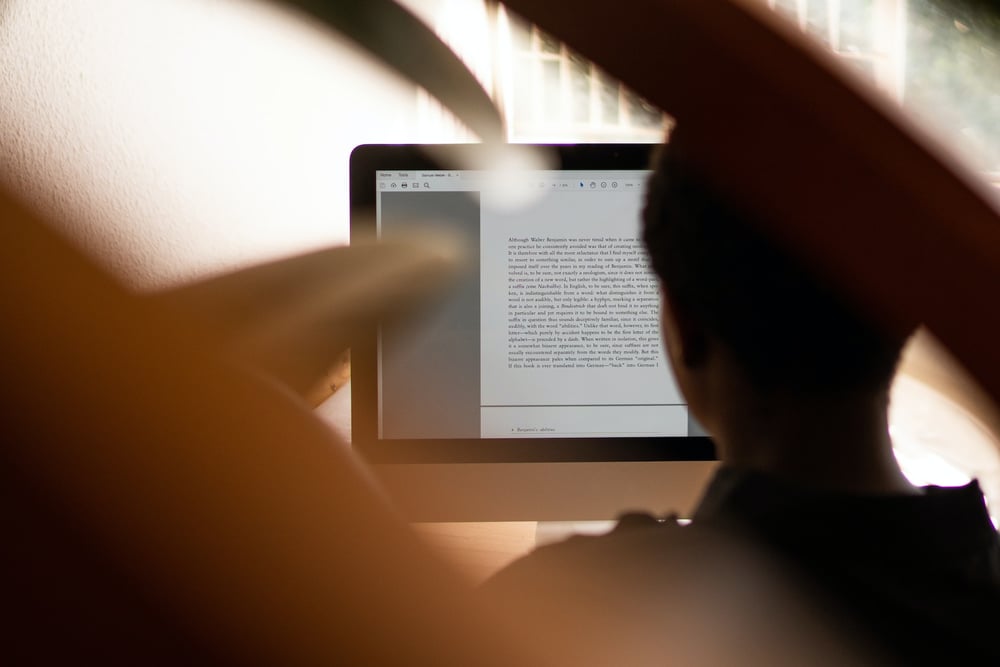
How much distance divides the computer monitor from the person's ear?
0.18 m

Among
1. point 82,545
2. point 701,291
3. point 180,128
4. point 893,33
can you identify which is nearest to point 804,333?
point 701,291

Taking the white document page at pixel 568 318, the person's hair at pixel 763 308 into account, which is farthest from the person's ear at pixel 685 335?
the white document page at pixel 568 318

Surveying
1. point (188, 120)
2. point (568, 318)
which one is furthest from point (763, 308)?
point (188, 120)

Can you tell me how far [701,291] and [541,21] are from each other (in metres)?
0.22

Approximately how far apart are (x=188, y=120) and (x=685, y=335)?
0.69 metres

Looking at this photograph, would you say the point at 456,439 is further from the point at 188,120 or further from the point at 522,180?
the point at 188,120

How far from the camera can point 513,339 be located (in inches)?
23.3

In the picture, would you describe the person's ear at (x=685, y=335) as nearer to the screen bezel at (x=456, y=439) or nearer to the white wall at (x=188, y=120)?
the screen bezel at (x=456, y=439)

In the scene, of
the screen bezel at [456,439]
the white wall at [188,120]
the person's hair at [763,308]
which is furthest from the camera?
the white wall at [188,120]

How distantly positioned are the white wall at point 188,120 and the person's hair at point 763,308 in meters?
0.60

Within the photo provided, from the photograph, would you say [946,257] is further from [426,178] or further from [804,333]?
[426,178]

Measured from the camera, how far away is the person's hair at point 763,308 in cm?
32

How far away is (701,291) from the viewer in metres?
0.36

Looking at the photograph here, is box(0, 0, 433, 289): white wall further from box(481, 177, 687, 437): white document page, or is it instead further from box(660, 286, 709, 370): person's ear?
box(660, 286, 709, 370): person's ear
